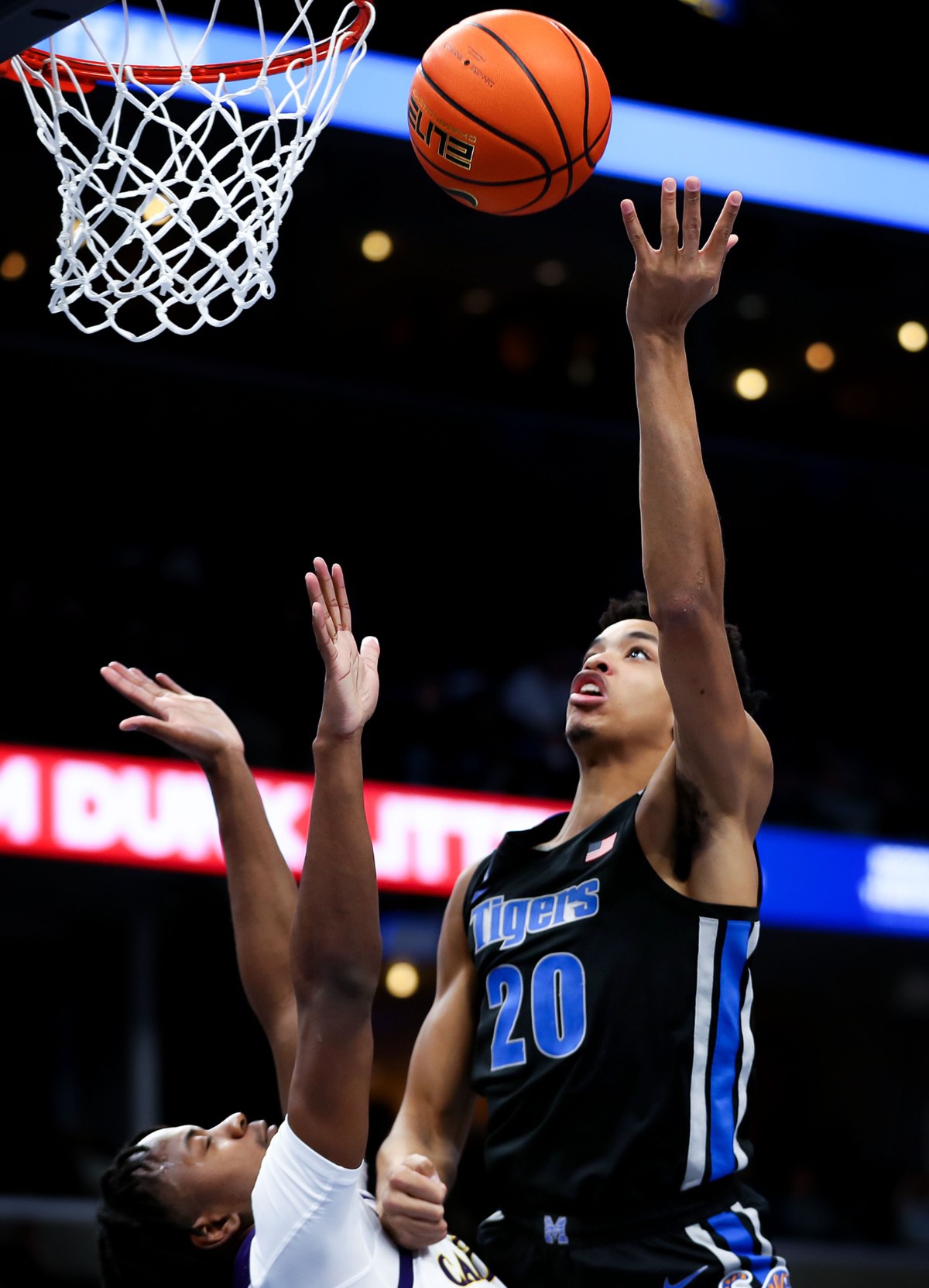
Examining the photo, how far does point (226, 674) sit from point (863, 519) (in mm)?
5454

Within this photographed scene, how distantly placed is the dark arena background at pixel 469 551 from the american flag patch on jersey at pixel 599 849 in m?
5.30

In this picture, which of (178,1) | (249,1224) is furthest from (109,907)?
(249,1224)

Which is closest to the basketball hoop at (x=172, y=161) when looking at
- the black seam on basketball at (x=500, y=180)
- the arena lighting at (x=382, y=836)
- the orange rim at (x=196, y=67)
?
the orange rim at (x=196, y=67)

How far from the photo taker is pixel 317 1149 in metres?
2.39

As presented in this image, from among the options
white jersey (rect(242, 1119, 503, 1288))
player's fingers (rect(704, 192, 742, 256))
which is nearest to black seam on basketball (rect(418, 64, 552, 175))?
player's fingers (rect(704, 192, 742, 256))

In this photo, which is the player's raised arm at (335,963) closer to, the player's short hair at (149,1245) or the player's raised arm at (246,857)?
the player's short hair at (149,1245)

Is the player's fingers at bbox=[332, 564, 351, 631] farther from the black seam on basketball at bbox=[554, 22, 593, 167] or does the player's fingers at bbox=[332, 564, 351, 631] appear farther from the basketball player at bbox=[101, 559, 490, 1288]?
the black seam on basketball at bbox=[554, 22, 593, 167]

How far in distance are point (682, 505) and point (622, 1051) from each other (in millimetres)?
892

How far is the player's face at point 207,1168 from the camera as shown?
268 cm

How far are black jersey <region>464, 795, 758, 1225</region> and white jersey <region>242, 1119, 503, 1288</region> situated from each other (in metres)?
0.37

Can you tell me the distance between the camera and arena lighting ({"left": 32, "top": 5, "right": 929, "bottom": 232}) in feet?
24.3

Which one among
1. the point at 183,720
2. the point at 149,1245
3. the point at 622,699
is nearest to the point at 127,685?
the point at 183,720

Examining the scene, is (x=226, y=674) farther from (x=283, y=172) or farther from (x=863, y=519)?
(x=283, y=172)

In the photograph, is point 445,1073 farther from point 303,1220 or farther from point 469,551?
point 469,551
